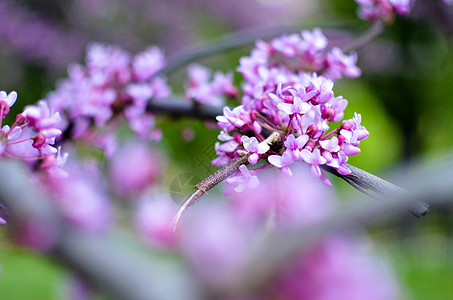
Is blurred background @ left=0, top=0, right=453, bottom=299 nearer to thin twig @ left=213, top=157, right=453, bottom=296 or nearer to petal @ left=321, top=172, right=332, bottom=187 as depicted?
petal @ left=321, top=172, right=332, bottom=187

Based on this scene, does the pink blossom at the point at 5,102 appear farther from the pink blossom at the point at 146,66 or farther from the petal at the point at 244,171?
the pink blossom at the point at 146,66

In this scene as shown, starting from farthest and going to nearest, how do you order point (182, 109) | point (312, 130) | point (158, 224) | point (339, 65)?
1. point (182, 109)
2. point (339, 65)
3. point (158, 224)
4. point (312, 130)

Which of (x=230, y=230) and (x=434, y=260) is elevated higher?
(x=434, y=260)

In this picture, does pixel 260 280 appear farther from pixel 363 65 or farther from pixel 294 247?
pixel 363 65

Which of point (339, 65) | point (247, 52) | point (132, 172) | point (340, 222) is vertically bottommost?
point (340, 222)

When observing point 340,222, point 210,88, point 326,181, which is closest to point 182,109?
point 210,88

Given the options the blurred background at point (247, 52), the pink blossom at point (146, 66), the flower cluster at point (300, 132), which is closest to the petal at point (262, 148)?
the flower cluster at point (300, 132)

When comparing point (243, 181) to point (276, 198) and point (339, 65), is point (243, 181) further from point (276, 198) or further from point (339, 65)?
point (339, 65)

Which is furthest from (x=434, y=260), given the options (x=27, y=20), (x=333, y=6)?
(x=27, y=20)
